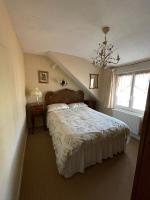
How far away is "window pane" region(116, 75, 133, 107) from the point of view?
145 inches

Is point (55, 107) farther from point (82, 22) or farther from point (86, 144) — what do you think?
point (82, 22)

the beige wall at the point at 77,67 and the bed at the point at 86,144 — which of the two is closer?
the bed at the point at 86,144

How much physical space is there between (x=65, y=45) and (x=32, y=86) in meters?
1.74

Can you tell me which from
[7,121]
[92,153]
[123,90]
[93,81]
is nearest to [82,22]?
[7,121]

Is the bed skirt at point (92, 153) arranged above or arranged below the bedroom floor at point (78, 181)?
above

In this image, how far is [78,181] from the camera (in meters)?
1.75

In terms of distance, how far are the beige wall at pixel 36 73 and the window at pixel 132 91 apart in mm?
1993

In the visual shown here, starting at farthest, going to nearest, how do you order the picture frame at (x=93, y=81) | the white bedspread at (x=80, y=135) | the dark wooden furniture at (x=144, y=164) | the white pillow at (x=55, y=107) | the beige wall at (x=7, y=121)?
the picture frame at (x=93, y=81), the white pillow at (x=55, y=107), the white bedspread at (x=80, y=135), the beige wall at (x=7, y=121), the dark wooden furniture at (x=144, y=164)

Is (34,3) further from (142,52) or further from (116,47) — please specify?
(142,52)

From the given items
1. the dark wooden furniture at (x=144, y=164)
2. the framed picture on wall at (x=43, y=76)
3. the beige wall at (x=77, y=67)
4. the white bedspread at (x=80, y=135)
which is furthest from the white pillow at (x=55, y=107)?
the dark wooden furniture at (x=144, y=164)

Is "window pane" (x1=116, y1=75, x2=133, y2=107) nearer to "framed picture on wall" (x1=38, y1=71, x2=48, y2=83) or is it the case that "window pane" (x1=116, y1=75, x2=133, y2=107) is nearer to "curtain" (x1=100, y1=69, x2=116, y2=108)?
"curtain" (x1=100, y1=69, x2=116, y2=108)

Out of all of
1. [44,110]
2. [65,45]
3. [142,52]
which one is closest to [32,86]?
[44,110]

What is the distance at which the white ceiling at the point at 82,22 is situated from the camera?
140cm

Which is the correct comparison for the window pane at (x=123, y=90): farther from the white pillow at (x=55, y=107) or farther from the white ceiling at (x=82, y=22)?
the white pillow at (x=55, y=107)
